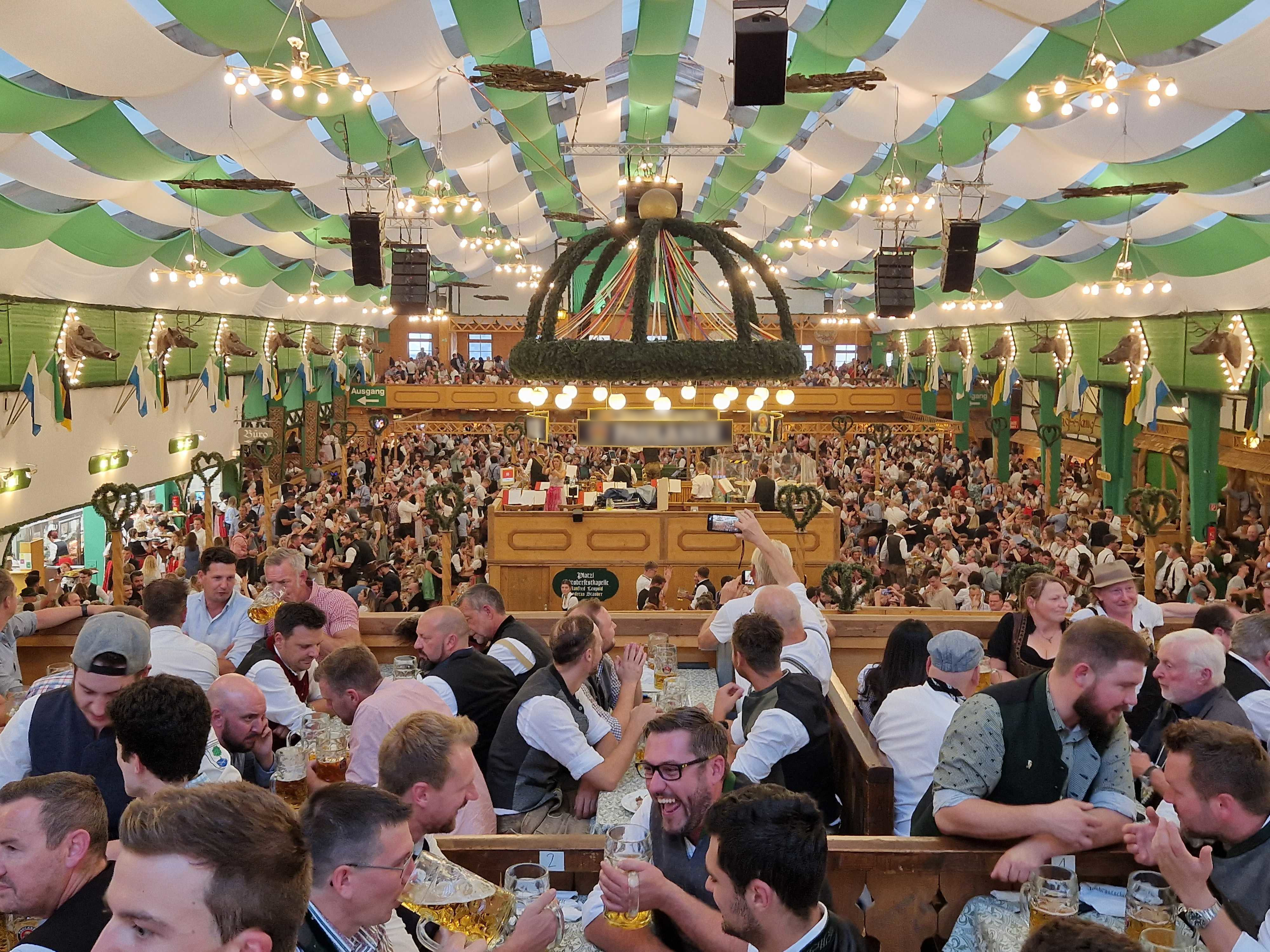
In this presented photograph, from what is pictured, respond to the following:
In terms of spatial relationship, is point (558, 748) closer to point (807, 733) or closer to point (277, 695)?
point (807, 733)

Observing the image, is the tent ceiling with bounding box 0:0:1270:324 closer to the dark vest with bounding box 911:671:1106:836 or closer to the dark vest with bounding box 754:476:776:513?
the dark vest with bounding box 754:476:776:513

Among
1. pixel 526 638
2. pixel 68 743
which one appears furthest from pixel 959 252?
pixel 68 743

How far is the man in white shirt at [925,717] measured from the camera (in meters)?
3.21

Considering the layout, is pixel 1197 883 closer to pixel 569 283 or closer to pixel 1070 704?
pixel 1070 704

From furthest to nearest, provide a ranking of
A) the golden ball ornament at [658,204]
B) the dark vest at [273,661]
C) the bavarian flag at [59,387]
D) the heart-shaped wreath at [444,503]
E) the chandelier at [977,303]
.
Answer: the chandelier at [977,303]
the bavarian flag at [59,387]
the heart-shaped wreath at [444,503]
the dark vest at [273,661]
the golden ball ornament at [658,204]

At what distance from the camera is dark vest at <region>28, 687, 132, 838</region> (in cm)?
263

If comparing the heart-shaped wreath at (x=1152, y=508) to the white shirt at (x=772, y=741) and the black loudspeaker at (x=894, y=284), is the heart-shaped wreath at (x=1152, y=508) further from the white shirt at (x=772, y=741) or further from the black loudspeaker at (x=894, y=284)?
the black loudspeaker at (x=894, y=284)

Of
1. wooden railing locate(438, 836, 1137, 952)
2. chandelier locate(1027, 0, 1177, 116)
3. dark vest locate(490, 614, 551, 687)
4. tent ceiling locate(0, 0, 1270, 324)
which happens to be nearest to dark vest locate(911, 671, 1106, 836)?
wooden railing locate(438, 836, 1137, 952)

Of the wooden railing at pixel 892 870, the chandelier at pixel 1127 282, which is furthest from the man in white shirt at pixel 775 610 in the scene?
the chandelier at pixel 1127 282

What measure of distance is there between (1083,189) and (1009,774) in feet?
28.1

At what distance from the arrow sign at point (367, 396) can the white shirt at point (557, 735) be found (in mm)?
22488

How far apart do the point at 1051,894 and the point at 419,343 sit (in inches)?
1296

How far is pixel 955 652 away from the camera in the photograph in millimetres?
3238

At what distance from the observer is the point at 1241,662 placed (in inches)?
144
